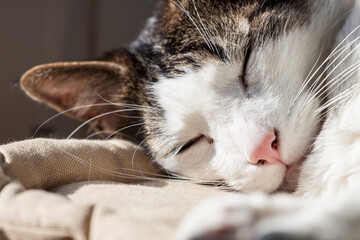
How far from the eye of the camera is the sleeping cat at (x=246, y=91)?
0.87 metres

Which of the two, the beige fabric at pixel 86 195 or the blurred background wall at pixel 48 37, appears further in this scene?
the blurred background wall at pixel 48 37

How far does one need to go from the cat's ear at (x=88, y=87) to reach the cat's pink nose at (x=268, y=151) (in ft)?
1.55

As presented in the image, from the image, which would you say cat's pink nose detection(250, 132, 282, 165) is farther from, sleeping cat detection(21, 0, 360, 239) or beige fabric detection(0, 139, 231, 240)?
beige fabric detection(0, 139, 231, 240)

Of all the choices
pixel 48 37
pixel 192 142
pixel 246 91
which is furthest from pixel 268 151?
pixel 48 37

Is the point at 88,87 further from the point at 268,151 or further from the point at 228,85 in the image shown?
the point at 268,151

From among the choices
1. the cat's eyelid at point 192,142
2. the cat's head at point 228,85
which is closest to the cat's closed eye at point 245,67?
the cat's head at point 228,85

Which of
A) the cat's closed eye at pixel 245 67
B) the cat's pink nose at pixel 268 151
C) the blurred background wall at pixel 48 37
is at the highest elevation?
the cat's closed eye at pixel 245 67

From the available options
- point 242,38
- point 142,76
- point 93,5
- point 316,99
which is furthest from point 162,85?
point 93,5

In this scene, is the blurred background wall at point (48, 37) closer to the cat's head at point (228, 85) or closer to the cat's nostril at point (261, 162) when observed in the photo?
the cat's head at point (228, 85)

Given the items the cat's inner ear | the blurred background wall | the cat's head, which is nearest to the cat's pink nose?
the cat's head

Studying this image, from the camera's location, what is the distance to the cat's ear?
1.22 m

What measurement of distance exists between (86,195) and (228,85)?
1.36ft

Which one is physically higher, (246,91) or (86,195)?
(246,91)

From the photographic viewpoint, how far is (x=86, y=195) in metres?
0.81
